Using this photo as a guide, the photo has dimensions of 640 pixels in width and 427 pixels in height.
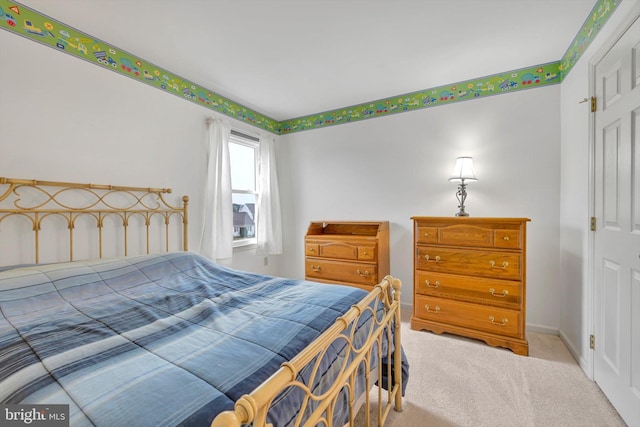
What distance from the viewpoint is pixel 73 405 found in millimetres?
623

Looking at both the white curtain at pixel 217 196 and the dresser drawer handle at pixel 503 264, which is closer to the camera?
the dresser drawer handle at pixel 503 264

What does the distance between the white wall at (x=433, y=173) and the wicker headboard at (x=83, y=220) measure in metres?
1.70

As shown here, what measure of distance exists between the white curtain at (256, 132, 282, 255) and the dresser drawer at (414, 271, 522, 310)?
1.87m

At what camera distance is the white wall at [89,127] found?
5.42ft

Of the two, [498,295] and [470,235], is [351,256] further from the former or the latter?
[498,295]

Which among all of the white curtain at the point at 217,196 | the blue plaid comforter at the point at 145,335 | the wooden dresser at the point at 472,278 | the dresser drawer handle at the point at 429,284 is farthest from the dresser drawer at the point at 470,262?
the white curtain at the point at 217,196

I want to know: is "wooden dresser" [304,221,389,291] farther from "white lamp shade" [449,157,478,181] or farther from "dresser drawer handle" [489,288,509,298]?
"dresser drawer handle" [489,288,509,298]

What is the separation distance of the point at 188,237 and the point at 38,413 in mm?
2142

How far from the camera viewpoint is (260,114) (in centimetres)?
352

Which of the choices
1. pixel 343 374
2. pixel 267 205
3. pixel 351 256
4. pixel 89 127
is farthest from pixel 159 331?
pixel 267 205

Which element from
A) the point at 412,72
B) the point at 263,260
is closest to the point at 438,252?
the point at 412,72

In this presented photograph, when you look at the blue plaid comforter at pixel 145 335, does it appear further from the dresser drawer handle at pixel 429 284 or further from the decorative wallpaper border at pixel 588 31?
the decorative wallpaper border at pixel 588 31

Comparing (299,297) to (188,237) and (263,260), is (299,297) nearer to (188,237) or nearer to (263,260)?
(188,237)

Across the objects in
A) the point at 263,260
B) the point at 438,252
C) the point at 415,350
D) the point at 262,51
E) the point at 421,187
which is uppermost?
the point at 262,51
